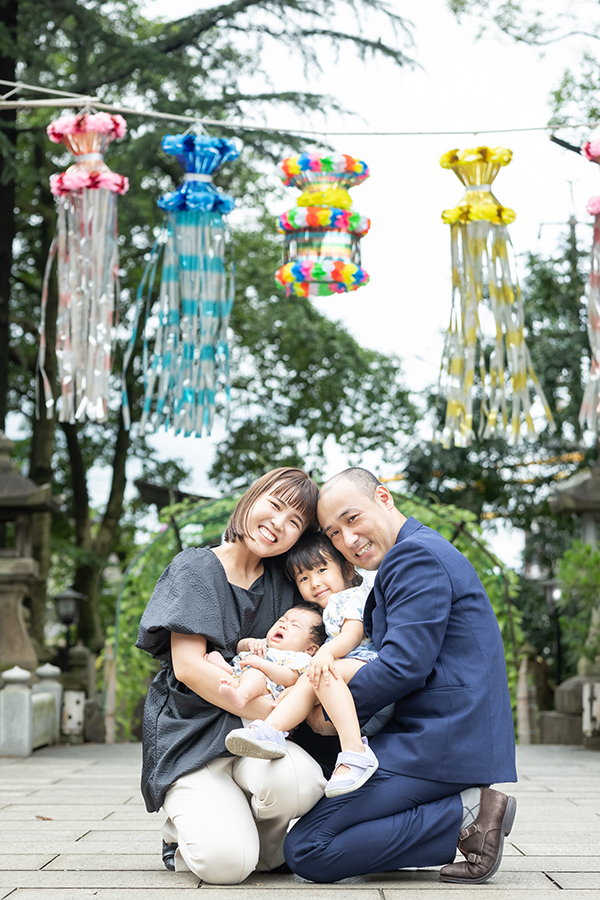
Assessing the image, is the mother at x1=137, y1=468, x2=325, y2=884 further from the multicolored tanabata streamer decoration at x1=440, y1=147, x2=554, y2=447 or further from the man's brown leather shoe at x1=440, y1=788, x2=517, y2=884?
the multicolored tanabata streamer decoration at x1=440, y1=147, x2=554, y2=447

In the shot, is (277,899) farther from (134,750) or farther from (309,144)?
(309,144)

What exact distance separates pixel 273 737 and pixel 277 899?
380mm

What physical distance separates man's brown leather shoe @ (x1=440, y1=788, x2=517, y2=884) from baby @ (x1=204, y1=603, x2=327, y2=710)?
0.61 m

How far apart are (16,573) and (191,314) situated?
3.61 metres

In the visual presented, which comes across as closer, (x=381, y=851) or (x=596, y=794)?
(x=381, y=851)

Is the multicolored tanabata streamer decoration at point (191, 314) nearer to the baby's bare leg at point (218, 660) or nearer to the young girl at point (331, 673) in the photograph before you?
the young girl at point (331, 673)

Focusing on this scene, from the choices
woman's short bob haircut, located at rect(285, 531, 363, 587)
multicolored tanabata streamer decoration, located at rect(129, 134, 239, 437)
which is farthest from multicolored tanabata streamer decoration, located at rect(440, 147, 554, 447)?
woman's short bob haircut, located at rect(285, 531, 363, 587)

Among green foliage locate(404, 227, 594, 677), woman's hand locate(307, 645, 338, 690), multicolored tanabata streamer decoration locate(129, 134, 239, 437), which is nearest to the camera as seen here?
woman's hand locate(307, 645, 338, 690)

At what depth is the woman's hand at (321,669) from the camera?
8.26 ft

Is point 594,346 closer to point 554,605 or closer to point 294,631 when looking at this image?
point 294,631

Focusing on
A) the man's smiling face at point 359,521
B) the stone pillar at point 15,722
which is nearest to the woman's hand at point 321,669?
the man's smiling face at point 359,521

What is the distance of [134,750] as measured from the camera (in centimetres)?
769

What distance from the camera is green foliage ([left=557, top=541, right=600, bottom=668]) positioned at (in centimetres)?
750

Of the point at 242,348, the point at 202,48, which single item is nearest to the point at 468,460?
the point at 242,348
